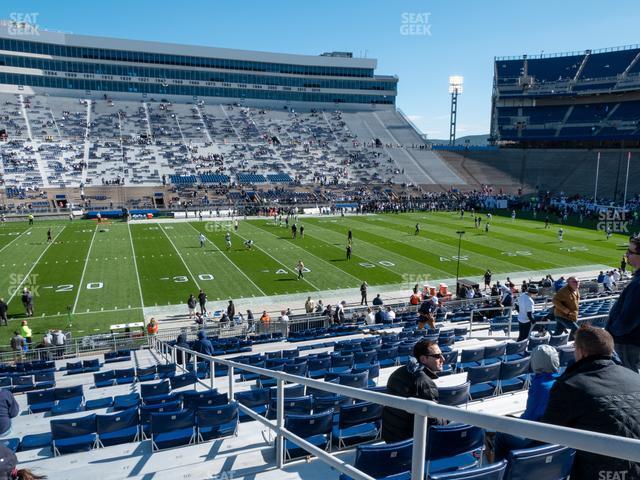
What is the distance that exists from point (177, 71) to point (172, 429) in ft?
280

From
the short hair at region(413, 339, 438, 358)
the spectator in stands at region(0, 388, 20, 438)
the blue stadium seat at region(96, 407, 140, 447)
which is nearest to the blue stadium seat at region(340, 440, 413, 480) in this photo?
the short hair at region(413, 339, 438, 358)

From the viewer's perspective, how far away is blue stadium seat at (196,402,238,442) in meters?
6.14

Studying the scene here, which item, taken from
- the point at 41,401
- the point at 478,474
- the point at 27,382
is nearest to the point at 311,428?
the point at 478,474

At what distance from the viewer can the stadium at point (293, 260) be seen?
4984mm

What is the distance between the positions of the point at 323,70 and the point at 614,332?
91.7 m

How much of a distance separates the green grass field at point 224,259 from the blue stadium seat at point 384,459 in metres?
19.2

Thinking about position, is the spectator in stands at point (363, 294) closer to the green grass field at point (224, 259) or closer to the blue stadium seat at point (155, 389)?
the green grass field at point (224, 259)

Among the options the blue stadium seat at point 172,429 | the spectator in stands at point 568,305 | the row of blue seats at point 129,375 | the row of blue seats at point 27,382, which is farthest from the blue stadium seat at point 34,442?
the spectator in stands at point 568,305

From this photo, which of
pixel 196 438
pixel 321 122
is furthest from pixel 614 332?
pixel 321 122

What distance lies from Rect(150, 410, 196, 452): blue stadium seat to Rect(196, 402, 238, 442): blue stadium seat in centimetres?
12

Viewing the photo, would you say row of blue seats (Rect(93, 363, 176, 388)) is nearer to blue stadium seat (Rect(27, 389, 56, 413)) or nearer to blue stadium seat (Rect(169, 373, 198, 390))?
blue stadium seat (Rect(169, 373, 198, 390))

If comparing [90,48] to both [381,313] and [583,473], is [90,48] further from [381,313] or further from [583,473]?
[583,473]

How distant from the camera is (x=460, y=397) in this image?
5469 millimetres

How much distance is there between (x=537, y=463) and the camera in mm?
2980
